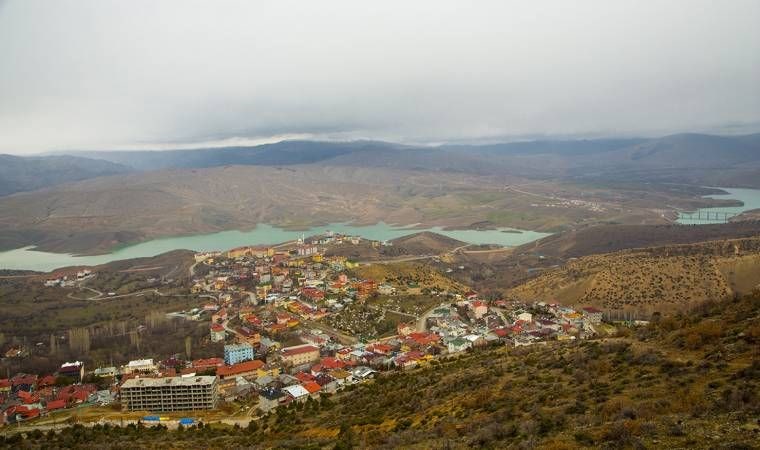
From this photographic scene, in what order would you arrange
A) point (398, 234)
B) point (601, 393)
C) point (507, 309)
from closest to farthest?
point (601, 393) < point (507, 309) < point (398, 234)

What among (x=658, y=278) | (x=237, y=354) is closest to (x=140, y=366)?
(x=237, y=354)

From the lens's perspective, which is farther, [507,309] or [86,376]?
[507,309]

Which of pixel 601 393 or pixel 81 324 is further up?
pixel 601 393

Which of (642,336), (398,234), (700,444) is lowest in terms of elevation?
(398,234)

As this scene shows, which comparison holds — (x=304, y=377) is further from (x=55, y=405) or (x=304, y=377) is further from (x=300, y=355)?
(x=55, y=405)

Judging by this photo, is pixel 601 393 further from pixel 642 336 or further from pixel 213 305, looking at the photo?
pixel 213 305

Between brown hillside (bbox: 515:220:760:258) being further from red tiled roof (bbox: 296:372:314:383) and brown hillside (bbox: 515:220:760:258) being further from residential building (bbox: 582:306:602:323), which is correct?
red tiled roof (bbox: 296:372:314:383)

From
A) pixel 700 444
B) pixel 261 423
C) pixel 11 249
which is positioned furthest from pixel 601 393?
pixel 11 249
